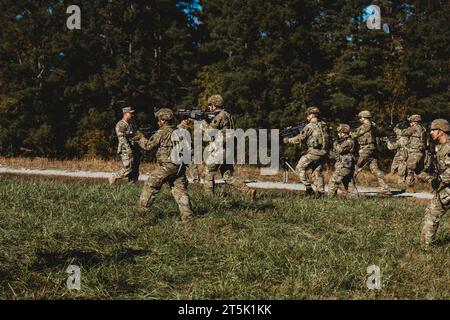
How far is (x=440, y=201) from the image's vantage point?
658cm

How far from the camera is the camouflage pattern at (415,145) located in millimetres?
13375

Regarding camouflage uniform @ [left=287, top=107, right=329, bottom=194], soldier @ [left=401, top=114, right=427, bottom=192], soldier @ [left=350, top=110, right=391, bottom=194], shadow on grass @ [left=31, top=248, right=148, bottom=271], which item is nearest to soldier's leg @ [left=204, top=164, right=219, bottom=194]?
camouflage uniform @ [left=287, top=107, right=329, bottom=194]

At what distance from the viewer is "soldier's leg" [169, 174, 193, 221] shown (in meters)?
7.46

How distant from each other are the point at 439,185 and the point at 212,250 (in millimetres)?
3387

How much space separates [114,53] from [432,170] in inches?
707

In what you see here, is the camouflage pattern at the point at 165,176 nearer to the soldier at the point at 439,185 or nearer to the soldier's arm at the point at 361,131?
the soldier at the point at 439,185

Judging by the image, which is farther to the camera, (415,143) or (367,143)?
(415,143)

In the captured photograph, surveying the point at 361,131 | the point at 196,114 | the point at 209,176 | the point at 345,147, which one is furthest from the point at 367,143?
the point at 196,114

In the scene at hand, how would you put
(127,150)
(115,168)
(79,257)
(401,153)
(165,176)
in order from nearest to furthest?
1. (79,257)
2. (165,176)
3. (127,150)
4. (401,153)
5. (115,168)

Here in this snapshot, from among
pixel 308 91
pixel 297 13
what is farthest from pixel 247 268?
pixel 297 13

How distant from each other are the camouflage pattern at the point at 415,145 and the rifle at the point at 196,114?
666 centimetres

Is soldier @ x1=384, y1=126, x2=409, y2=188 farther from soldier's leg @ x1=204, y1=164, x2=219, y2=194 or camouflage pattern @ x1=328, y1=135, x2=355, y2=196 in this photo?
soldier's leg @ x1=204, y1=164, x2=219, y2=194

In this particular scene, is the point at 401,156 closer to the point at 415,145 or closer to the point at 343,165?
the point at 415,145
